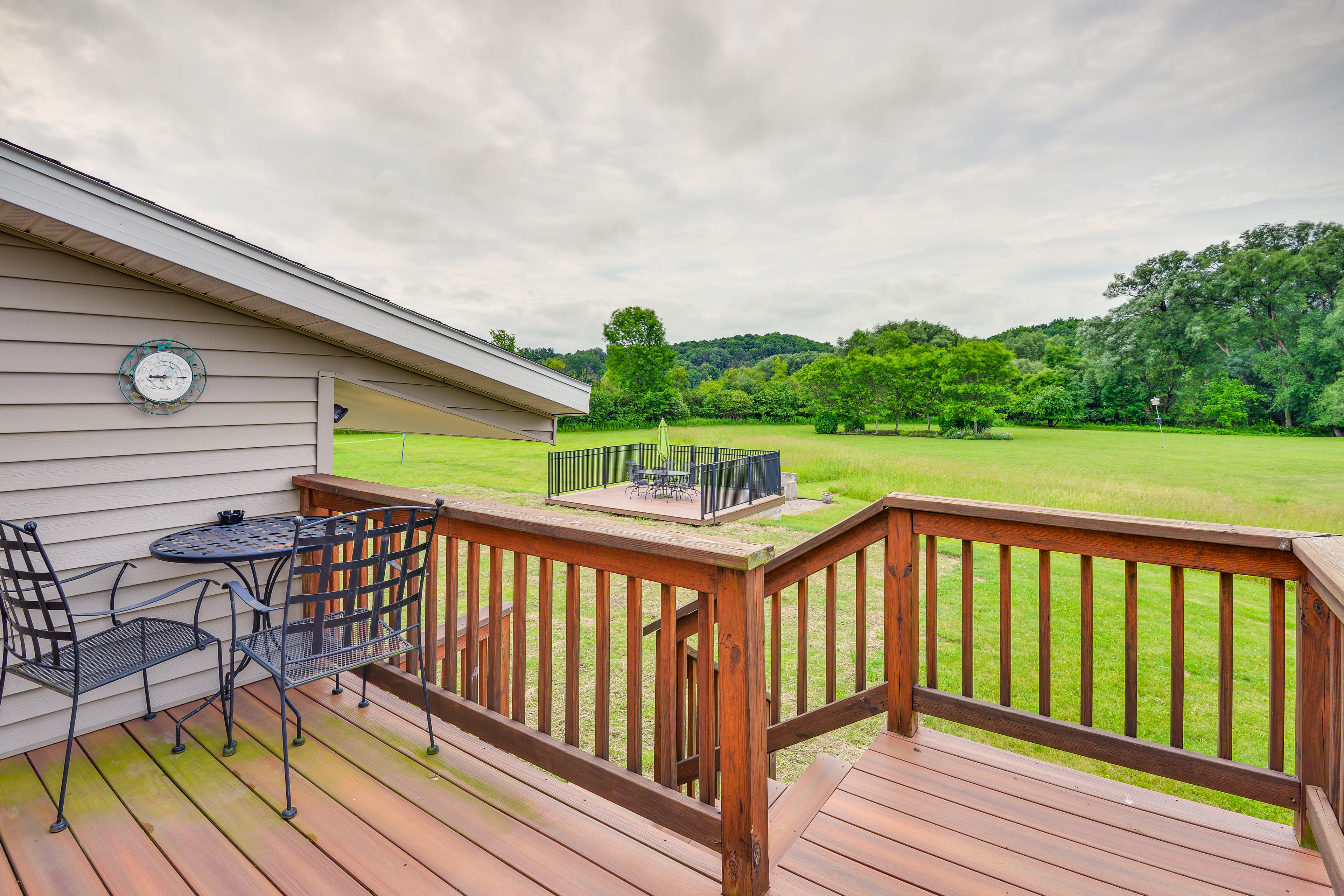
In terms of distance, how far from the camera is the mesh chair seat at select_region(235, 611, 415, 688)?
175 centimetres

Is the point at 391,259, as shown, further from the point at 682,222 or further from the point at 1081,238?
the point at 1081,238

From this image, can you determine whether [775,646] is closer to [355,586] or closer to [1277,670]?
[1277,670]

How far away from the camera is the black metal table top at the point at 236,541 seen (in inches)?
77.9

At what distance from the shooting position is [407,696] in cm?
236

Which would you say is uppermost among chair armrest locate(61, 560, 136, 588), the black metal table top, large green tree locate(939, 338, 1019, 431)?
large green tree locate(939, 338, 1019, 431)

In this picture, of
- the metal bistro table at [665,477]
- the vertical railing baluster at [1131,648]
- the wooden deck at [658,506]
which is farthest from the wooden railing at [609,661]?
the metal bistro table at [665,477]

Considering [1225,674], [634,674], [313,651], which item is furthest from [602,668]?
[1225,674]

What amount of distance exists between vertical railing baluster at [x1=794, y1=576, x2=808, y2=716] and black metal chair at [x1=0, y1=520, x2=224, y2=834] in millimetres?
2269

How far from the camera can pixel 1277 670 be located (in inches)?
61.8

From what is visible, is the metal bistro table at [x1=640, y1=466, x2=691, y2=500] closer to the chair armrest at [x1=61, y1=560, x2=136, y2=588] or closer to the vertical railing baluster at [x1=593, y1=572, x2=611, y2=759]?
the chair armrest at [x1=61, y1=560, x2=136, y2=588]

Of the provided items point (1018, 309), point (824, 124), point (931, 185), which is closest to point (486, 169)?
point (824, 124)

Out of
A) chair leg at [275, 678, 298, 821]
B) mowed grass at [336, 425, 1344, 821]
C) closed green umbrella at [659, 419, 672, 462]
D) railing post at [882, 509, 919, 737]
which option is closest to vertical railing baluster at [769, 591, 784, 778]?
railing post at [882, 509, 919, 737]

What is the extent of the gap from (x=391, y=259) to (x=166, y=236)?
119 feet

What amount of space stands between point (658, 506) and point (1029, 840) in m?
9.99
